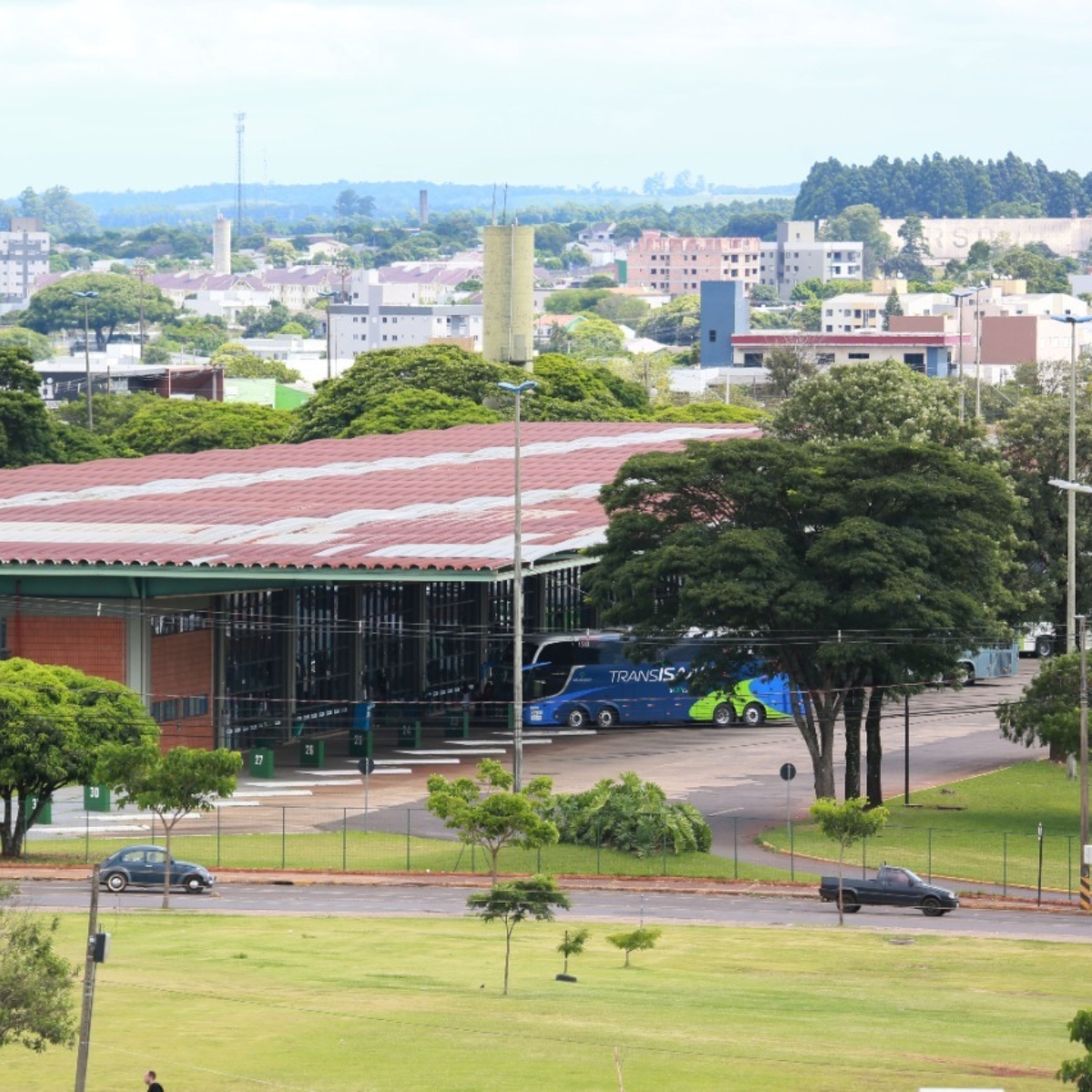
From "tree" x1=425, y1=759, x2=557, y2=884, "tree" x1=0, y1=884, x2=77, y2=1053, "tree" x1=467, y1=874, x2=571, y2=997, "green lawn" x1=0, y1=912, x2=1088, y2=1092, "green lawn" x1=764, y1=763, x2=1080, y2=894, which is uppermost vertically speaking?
"tree" x1=0, y1=884, x2=77, y2=1053

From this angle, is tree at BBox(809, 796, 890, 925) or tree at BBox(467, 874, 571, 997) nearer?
tree at BBox(467, 874, 571, 997)

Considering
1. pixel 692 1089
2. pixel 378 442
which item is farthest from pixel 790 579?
pixel 378 442

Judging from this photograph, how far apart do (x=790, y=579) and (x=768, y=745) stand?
18.3 m

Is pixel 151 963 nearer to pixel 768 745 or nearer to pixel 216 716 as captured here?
pixel 216 716

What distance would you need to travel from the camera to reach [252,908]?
2299 inches

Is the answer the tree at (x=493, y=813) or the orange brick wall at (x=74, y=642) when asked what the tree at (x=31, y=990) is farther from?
the orange brick wall at (x=74, y=642)

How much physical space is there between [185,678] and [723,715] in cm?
2055

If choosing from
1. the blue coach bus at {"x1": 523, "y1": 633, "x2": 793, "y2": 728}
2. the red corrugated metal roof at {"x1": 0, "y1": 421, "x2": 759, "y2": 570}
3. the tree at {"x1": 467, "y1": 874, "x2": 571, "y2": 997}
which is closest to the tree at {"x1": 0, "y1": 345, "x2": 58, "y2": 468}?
the red corrugated metal roof at {"x1": 0, "y1": 421, "x2": 759, "y2": 570}

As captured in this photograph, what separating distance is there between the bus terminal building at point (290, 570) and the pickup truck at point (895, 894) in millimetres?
19278

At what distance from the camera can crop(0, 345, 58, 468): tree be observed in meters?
126

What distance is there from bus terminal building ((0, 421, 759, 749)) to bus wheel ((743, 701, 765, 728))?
758cm

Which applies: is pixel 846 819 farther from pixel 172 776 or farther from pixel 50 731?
pixel 50 731

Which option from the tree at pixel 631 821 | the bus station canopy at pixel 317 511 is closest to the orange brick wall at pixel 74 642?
the bus station canopy at pixel 317 511

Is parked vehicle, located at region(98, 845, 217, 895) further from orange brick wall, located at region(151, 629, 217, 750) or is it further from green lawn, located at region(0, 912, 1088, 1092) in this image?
orange brick wall, located at region(151, 629, 217, 750)
